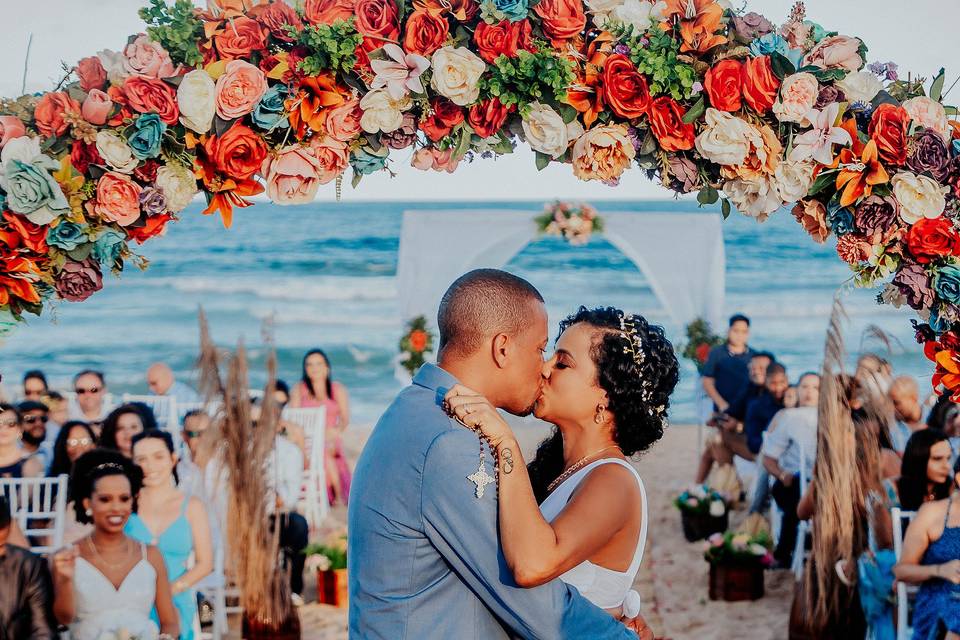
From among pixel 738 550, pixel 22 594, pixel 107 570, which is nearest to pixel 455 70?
pixel 107 570

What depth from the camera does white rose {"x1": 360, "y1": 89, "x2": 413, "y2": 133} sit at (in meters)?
2.98

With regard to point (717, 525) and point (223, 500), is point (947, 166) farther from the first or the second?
point (717, 525)

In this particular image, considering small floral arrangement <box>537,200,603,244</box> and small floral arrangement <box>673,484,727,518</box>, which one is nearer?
small floral arrangement <box>673,484,727,518</box>

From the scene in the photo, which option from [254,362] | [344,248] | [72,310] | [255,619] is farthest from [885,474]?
[344,248]

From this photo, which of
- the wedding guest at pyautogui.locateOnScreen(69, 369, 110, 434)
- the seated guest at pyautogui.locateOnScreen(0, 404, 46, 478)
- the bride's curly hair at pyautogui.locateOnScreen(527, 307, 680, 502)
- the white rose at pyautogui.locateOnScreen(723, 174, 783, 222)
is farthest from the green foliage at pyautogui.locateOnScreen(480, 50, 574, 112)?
the wedding guest at pyautogui.locateOnScreen(69, 369, 110, 434)

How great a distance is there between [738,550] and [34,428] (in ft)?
16.8

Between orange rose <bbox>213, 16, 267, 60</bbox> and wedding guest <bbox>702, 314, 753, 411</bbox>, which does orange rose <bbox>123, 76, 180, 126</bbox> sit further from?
wedding guest <bbox>702, 314, 753, 411</bbox>

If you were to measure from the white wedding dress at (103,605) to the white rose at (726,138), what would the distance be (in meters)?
3.72

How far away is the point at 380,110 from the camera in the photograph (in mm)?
2988

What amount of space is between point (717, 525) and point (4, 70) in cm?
689

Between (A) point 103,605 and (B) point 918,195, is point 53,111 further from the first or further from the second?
(A) point 103,605

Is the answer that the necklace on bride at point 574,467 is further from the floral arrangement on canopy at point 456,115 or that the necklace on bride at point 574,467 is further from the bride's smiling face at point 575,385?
the floral arrangement on canopy at point 456,115

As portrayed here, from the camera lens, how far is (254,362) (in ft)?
70.8

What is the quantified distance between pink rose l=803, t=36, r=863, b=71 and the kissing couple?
116cm
